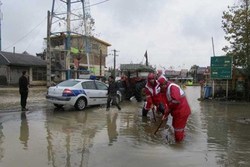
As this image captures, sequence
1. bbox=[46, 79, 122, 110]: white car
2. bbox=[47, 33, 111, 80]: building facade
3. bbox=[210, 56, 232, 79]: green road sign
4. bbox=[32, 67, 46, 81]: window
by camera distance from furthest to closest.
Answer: bbox=[47, 33, 111, 80]: building facade, bbox=[32, 67, 46, 81]: window, bbox=[210, 56, 232, 79]: green road sign, bbox=[46, 79, 122, 110]: white car

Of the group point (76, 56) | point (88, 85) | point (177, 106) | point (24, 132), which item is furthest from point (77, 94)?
point (76, 56)

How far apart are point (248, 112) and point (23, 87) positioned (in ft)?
31.5

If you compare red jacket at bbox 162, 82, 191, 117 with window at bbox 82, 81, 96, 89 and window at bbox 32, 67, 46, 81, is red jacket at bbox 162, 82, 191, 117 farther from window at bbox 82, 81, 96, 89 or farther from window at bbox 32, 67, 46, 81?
window at bbox 32, 67, 46, 81

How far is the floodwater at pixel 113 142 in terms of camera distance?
7.02 m

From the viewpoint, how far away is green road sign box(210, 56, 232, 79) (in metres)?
21.3

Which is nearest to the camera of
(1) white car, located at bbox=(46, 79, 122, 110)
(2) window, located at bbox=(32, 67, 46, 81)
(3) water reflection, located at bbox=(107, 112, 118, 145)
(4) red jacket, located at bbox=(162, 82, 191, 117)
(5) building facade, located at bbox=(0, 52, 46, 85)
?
(4) red jacket, located at bbox=(162, 82, 191, 117)

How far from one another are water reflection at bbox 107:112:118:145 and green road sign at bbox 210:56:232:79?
9.38 m

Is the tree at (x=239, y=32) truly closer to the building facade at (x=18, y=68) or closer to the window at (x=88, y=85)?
the window at (x=88, y=85)

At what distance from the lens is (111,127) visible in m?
11.1

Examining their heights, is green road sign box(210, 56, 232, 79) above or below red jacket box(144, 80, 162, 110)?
above

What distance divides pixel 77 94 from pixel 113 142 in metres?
6.79

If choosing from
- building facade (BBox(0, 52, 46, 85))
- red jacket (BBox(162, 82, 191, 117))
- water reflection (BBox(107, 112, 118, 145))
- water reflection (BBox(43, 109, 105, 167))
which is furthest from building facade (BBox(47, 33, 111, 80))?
red jacket (BBox(162, 82, 191, 117))

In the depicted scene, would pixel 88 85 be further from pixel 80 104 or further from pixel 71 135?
pixel 71 135

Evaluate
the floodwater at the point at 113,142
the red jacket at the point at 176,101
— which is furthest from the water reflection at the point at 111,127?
the red jacket at the point at 176,101
